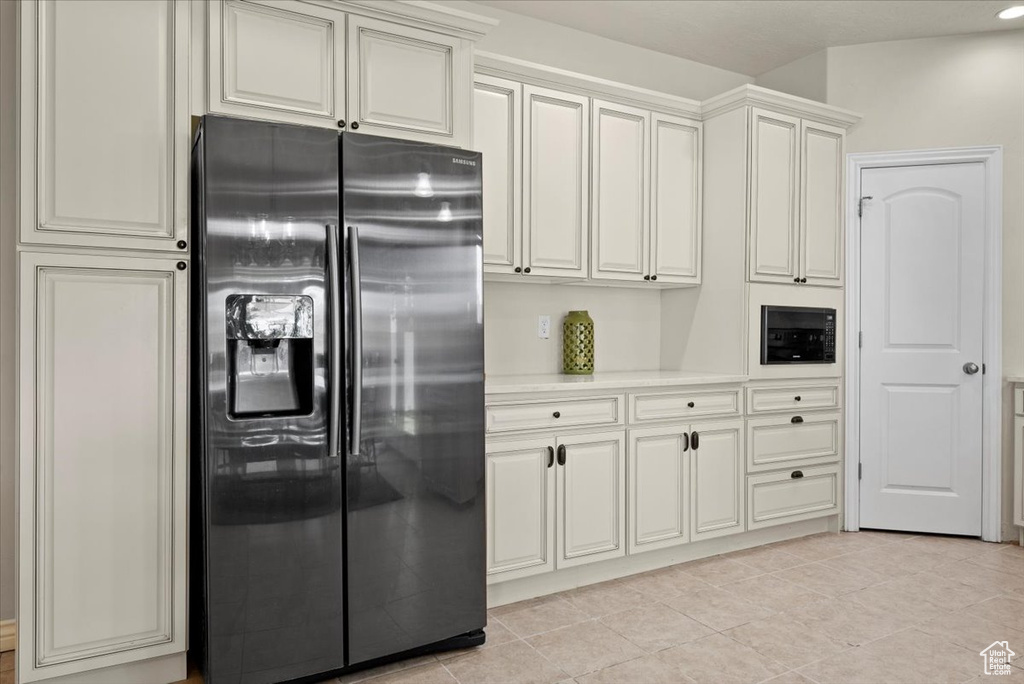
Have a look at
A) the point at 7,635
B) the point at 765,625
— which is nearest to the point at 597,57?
the point at 765,625

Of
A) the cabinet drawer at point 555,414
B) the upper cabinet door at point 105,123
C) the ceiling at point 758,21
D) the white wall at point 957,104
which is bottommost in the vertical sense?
the cabinet drawer at point 555,414

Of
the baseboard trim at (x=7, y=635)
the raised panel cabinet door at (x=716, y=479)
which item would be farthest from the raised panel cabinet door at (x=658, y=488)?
the baseboard trim at (x=7, y=635)

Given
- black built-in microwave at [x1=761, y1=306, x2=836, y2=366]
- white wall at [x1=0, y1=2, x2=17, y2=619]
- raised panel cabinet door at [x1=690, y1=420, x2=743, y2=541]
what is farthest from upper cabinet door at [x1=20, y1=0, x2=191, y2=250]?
black built-in microwave at [x1=761, y1=306, x2=836, y2=366]

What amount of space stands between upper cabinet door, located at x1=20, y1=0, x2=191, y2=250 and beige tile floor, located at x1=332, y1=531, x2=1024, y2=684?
1676mm

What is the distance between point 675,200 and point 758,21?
106cm

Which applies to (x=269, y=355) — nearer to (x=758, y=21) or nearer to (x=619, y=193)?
(x=619, y=193)

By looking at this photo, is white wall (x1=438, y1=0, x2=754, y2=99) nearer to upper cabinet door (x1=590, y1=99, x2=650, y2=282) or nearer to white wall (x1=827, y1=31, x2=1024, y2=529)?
upper cabinet door (x1=590, y1=99, x2=650, y2=282)

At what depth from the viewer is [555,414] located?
2.95 m

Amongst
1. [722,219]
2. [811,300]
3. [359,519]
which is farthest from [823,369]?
[359,519]

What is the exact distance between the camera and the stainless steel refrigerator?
6.66 feet

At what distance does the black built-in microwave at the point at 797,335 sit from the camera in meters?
3.66

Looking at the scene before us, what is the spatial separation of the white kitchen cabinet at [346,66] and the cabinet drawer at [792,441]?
2.22 metres

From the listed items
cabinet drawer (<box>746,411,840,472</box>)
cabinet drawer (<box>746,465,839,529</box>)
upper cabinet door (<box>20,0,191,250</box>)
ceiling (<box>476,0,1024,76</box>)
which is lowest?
cabinet drawer (<box>746,465,839,529</box>)

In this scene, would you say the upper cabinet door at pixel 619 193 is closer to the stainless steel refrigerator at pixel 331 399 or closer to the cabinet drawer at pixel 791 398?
the cabinet drawer at pixel 791 398
